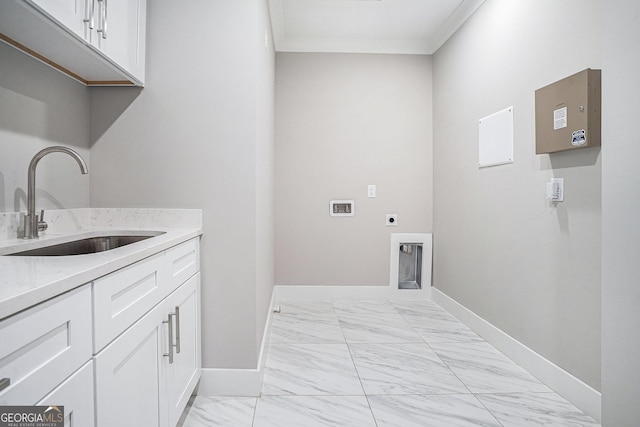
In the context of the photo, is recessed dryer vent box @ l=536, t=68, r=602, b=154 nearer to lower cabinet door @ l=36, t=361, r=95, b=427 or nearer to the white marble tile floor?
the white marble tile floor

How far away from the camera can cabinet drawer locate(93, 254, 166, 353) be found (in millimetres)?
887

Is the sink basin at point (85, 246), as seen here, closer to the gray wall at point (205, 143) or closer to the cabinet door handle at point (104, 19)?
the gray wall at point (205, 143)

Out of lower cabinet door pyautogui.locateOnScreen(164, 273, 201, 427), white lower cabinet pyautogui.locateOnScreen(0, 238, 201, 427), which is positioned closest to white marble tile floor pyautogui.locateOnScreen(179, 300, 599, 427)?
lower cabinet door pyautogui.locateOnScreen(164, 273, 201, 427)

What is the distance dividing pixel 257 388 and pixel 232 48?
1713mm

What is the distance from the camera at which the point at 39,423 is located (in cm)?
66

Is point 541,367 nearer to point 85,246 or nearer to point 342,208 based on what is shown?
point 342,208

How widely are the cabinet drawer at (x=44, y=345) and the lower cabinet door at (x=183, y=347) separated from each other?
57 centimetres

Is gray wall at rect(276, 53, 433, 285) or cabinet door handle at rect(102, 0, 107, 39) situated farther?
gray wall at rect(276, 53, 433, 285)

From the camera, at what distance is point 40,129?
156cm

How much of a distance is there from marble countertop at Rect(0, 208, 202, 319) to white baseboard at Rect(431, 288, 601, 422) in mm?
1952

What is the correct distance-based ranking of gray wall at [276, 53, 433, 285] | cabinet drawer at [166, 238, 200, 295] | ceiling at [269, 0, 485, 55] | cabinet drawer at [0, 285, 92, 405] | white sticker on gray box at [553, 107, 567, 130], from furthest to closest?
gray wall at [276, 53, 433, 285]
ceiling at [269, 0, 485, 55]
white sticker on gray box at [553, 107, 567, 130]
cabinet drawer at [166, 238, 200, 295]
cabinet drawer at [0, 285, 92, 405]

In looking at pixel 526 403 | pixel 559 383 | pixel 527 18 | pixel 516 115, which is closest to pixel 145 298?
pixel 526 403

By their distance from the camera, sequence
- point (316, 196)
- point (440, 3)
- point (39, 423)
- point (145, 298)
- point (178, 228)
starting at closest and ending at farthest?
point (39, 423) → point (145, 298) → point (178, 228) → point (440, 3) → point (316, 196)

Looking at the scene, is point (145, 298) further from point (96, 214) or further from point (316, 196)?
point (316, 196)
